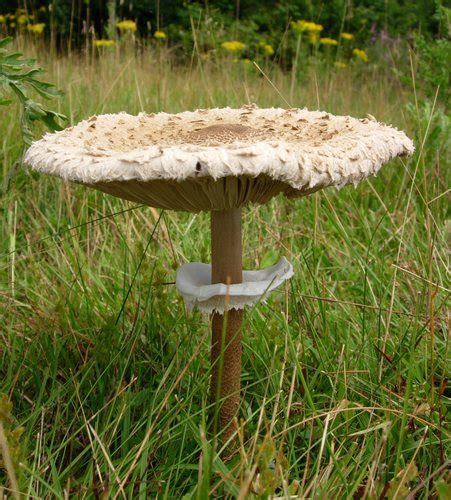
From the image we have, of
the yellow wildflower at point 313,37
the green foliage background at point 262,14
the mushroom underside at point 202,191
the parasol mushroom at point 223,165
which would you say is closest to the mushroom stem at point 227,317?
the parasol mushroom at point 223,165

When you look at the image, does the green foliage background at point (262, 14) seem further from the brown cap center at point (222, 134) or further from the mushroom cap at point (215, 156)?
the brown cap center at point (222, 134)

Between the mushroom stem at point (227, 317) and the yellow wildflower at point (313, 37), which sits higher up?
the yellow wildflower at point (313, 37)

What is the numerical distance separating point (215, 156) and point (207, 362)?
129 cm

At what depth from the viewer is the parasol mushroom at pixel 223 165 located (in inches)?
58.5

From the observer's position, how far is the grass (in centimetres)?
186

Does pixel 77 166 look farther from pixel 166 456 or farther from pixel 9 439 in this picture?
pixel 166 456

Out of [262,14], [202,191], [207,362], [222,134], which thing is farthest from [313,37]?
[262,14]

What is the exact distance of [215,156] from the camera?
145 cm

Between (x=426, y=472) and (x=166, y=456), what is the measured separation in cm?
85

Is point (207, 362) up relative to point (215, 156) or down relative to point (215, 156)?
down

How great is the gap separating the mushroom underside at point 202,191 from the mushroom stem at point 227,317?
4.5 inches

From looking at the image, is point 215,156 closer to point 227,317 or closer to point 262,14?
point 227,317

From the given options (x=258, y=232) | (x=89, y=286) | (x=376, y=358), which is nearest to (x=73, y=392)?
(x=89, y=286)

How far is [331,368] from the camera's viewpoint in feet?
8.00
